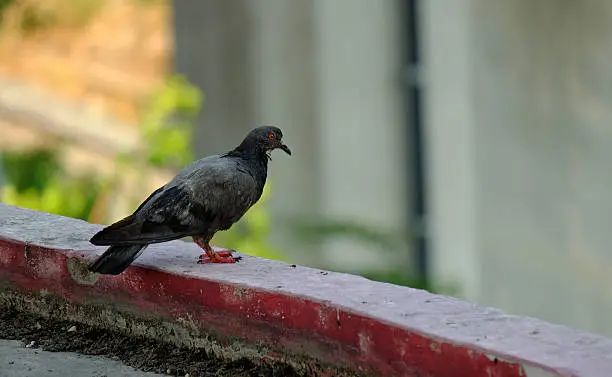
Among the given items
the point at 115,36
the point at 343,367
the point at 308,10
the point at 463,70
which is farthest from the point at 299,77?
Result: the point at 115,36

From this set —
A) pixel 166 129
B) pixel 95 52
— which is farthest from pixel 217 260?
pixel 95 52

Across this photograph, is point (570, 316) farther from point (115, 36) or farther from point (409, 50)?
point (115, 36)

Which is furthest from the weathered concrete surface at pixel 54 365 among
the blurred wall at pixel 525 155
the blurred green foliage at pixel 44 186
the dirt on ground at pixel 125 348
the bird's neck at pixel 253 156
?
the blurred wall at pixel 525 155

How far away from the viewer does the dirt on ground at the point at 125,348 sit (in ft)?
13.6

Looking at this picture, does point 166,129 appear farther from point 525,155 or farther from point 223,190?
point 223,190

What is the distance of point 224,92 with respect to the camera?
38.5 feet

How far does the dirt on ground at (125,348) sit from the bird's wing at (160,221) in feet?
1.07

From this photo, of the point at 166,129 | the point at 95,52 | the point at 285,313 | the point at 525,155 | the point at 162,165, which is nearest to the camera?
the point at 285,313

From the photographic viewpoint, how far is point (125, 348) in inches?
173

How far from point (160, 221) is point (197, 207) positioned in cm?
16

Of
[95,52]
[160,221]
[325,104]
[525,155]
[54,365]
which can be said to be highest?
[95,52]

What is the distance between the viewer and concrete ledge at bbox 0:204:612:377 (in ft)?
11.5

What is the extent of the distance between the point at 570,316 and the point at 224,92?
3325 millimetres

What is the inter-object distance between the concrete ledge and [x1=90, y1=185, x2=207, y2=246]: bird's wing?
0.33 feet
